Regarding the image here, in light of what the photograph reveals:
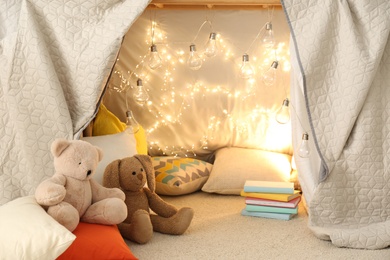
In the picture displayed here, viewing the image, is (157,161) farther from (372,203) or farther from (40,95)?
(372,203)

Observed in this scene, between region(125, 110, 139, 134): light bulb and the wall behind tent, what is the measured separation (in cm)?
49

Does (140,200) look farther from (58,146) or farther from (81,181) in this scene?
(58,146)

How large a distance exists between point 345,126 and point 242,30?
992 millimetres

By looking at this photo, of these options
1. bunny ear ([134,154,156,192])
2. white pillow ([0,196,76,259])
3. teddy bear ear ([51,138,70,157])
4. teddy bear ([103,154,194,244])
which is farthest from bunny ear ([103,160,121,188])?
white pillow ([0,196,76,259])

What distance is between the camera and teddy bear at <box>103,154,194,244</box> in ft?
9.17

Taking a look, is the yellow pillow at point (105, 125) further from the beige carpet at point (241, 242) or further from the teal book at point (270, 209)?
the teal book at point (270, 209)

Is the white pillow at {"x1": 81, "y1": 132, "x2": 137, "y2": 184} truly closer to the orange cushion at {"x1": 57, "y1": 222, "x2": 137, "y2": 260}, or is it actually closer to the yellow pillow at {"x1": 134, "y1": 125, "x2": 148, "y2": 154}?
the yellow pillow at {"x1": 134, "y1": 125, "x2": 148, "y2": 154}

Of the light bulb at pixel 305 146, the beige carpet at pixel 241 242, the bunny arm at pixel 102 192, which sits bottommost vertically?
the beige carpet at pixel 241 242

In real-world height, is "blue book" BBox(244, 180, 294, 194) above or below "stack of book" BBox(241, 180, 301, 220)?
above

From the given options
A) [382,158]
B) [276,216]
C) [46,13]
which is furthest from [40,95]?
[382,158]

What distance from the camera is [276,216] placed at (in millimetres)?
3061

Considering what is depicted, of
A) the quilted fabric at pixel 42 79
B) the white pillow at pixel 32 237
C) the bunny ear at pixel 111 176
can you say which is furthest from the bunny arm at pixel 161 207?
the white pillow at pixel 32 237

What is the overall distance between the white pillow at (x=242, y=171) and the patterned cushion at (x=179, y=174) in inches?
2.0

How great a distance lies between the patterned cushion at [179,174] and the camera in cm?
334
